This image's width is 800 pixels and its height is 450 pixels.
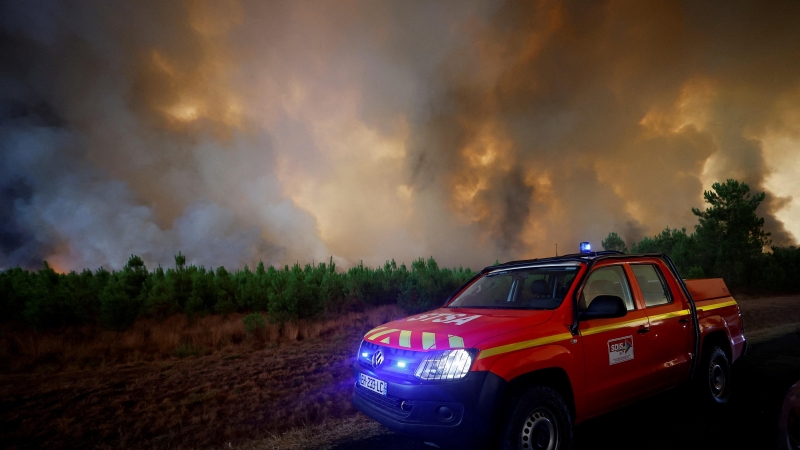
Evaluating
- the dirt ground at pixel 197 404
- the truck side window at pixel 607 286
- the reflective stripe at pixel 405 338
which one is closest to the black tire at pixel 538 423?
the reflective stripe at pixel 405 338

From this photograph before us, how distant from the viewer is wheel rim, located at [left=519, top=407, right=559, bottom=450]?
10.2ft

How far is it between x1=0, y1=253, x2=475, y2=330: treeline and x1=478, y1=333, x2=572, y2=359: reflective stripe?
12.1 metres

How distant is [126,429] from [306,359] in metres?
4.09

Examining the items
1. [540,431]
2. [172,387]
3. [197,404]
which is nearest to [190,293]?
[172,387]

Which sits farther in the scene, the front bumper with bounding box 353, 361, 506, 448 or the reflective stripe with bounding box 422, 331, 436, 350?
the reflective stripe with bounding box 422, 331, 436, 350

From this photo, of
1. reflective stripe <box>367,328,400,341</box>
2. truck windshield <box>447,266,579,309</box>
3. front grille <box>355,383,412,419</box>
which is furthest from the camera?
truck windshield <box>447,266,579,309</box>

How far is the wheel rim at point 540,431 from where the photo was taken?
10.2 feet

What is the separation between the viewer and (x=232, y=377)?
26.8 feet

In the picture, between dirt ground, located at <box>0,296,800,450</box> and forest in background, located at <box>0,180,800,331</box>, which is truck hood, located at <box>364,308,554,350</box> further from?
forest in background, located at <box>0,180,800,331</box>

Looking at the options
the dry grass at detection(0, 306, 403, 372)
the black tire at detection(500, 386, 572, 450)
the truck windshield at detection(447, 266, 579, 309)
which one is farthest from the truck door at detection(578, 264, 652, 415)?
the dry grass at detection(0, 306, 403, 372)

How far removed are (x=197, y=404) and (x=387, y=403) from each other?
4869 mm

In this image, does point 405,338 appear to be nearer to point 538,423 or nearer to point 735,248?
point 538,423

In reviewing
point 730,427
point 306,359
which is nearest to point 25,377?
point 306,359

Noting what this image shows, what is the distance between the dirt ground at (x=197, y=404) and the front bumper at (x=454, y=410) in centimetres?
166
